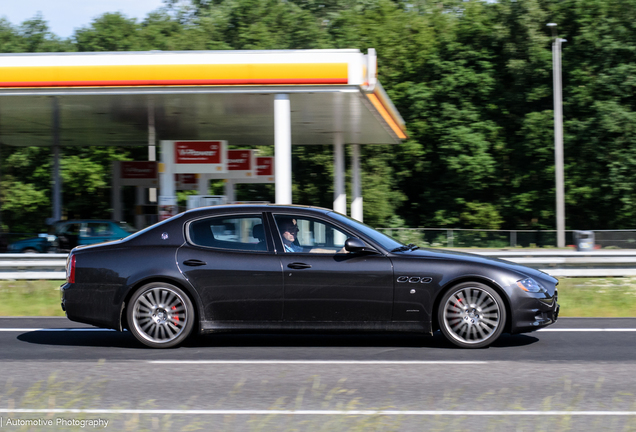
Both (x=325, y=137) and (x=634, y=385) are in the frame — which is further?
(x=325, y=137)

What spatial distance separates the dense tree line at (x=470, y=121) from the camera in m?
32.4

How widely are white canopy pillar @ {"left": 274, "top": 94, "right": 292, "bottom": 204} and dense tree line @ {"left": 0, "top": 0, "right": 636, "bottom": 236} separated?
19.8m

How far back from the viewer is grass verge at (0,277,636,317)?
11.0 metres

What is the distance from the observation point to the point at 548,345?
7988 mm

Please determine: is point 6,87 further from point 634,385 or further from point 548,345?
point 634,385

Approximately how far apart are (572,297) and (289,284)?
245 inches

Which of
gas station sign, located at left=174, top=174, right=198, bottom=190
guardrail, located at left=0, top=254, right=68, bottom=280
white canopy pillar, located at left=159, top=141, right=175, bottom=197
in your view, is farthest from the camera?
gas station sign, located at left=174, top=174, right=198, bottom=190

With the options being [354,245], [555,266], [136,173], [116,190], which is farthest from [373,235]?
[116,190]

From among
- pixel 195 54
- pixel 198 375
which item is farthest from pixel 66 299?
pixel 195 54

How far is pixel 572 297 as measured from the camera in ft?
39.5

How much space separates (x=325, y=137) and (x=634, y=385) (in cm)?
2217

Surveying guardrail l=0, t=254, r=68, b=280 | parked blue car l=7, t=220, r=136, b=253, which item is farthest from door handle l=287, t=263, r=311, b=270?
parked blue car l=7, t=220, r=136, b=253

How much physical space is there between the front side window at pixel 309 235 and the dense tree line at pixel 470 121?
26.3 metres

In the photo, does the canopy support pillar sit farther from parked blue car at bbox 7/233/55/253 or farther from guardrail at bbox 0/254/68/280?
guardrail at bbox 0/254/68/280
